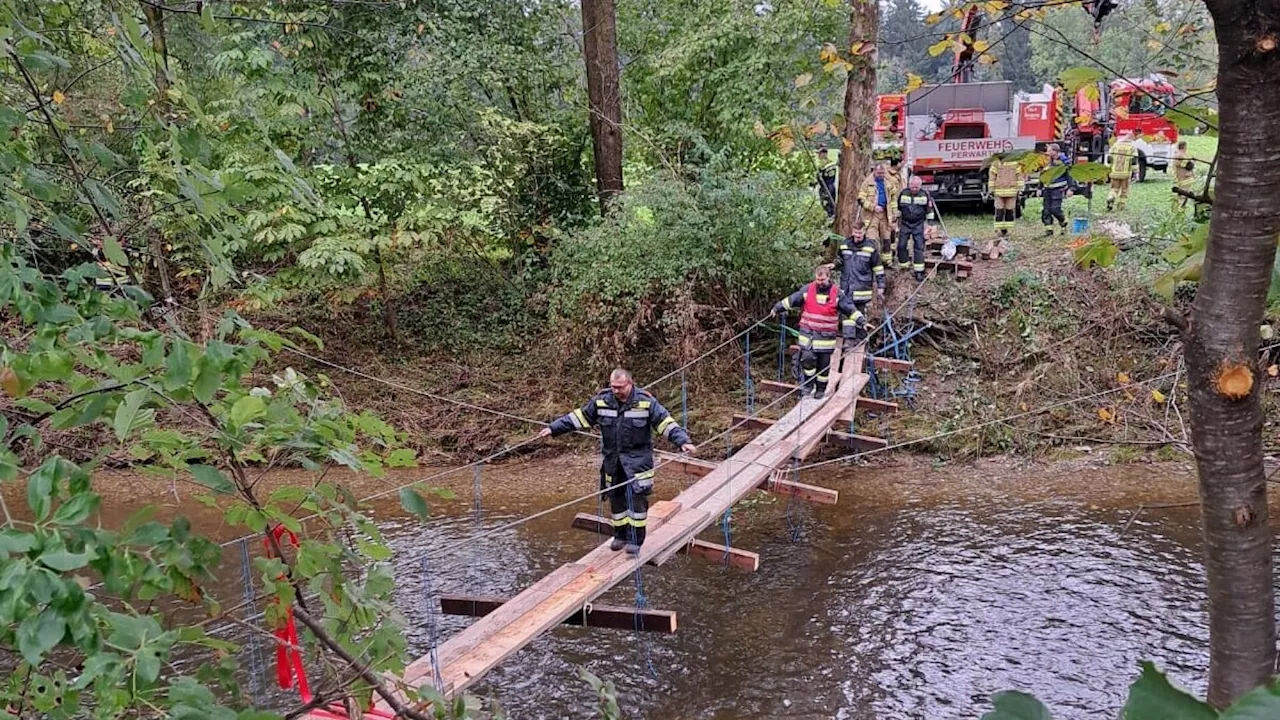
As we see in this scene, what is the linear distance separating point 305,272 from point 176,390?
10.6 m

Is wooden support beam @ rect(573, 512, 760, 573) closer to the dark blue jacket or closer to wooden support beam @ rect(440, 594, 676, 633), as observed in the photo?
the dark blue jacket

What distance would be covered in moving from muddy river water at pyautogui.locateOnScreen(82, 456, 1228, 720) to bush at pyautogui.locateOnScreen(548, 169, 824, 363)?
2468 millimetres

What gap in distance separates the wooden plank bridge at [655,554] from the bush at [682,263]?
2223mm

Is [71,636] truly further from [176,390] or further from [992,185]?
[992,185]

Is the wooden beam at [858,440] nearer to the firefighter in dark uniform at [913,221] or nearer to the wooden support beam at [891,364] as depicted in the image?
the wooden support beam at [891,364]

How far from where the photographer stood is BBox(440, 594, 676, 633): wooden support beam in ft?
19.4

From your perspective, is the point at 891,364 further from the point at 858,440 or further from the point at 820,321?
the point at 858,440

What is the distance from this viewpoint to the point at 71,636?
1329mm

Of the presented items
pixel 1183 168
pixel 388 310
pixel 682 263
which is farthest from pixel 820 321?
pixel 388 310

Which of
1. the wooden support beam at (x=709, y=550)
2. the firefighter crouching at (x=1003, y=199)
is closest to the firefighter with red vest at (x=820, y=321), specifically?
the wooden support beam at (x=709, y=550)

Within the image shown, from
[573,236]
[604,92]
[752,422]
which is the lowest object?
[752,422]

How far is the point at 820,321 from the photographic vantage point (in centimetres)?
977

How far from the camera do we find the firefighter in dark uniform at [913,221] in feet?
39.0

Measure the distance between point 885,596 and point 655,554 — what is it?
2266 millimetres
